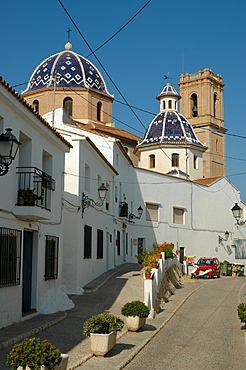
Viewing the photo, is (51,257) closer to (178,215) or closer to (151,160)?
(178,215)

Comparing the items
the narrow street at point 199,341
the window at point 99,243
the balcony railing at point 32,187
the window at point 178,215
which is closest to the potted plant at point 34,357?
the narrow street at point 199,341

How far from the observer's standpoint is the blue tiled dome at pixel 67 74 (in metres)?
38.5

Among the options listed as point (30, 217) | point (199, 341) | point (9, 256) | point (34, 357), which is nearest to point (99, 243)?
point (30, 217)

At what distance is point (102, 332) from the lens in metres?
9.56

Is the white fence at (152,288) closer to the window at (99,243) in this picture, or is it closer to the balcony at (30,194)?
the balcony at (30,194)

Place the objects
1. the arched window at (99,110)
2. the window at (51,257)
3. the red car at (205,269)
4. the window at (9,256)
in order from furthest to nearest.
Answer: the arched window at (99,110), the red car at (205,269), the window at (51,257), the window at (9,256)

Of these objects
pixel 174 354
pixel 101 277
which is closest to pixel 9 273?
pixel 174 354

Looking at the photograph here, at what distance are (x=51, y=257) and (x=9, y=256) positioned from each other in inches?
136

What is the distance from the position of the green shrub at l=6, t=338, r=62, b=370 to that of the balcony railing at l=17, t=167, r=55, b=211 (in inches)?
231

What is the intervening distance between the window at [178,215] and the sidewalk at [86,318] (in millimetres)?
14229

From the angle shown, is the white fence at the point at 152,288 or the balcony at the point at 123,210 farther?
the balcony at the point at 123,210

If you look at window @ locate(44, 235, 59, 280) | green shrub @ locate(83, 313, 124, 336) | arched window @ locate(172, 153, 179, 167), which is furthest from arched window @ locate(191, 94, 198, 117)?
green shrub @ locate(83, 313, 124, 336)

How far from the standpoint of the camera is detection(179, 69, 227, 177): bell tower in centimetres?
7000

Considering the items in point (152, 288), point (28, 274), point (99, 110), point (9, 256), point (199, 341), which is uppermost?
point (99, 110)
